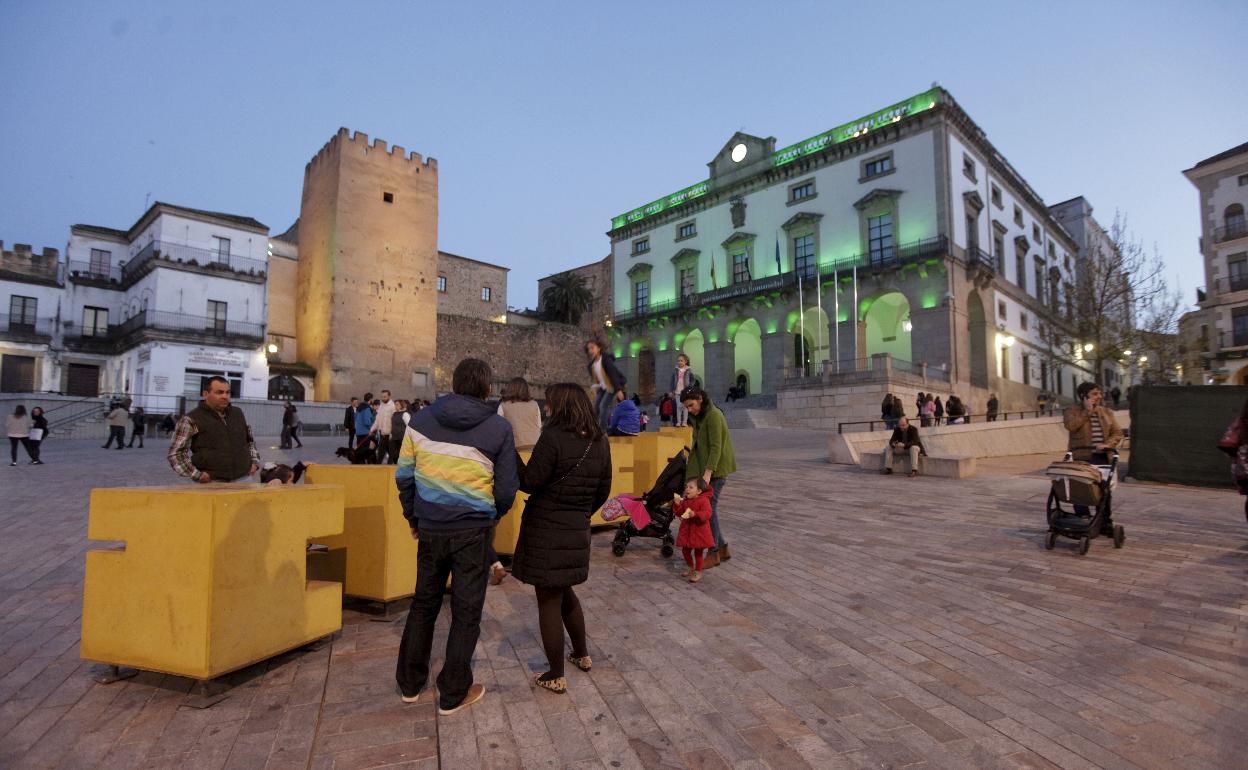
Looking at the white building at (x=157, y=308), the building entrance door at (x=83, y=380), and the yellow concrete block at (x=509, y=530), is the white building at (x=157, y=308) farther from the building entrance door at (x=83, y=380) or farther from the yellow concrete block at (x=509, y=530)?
the yellow concrete block at (x=509, y=530)

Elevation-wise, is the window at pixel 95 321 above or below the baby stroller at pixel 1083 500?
above

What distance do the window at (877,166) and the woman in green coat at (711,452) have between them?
30.7 m

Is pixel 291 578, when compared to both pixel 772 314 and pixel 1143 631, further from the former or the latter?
pixel 772 314

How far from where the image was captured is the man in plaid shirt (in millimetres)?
4652

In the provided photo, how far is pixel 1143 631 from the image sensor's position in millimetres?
4098

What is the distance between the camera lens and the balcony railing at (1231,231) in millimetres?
32506

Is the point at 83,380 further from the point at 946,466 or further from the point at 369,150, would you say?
the point at 946,466

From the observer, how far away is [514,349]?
152 ft

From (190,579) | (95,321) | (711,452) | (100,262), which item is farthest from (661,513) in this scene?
(100,262)

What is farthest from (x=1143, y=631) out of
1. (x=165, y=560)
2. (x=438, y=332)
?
(x=438, y=332)

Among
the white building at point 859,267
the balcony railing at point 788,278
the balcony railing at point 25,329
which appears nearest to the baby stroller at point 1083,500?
the white building at point 859,267

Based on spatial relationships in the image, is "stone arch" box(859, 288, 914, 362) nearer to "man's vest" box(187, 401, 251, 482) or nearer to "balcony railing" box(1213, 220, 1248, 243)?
"balcony railing" box(1213, 220, 1248, 243)

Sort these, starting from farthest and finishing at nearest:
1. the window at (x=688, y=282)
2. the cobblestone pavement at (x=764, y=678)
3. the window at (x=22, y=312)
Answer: the window at (x=688, y=282) < the window at (x=22, y=312) < the cobblestone pavement at (x=764, y=678)

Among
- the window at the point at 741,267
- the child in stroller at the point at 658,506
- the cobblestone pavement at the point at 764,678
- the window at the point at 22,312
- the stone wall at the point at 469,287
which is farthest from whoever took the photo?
the stone wall at the point at 469,287
